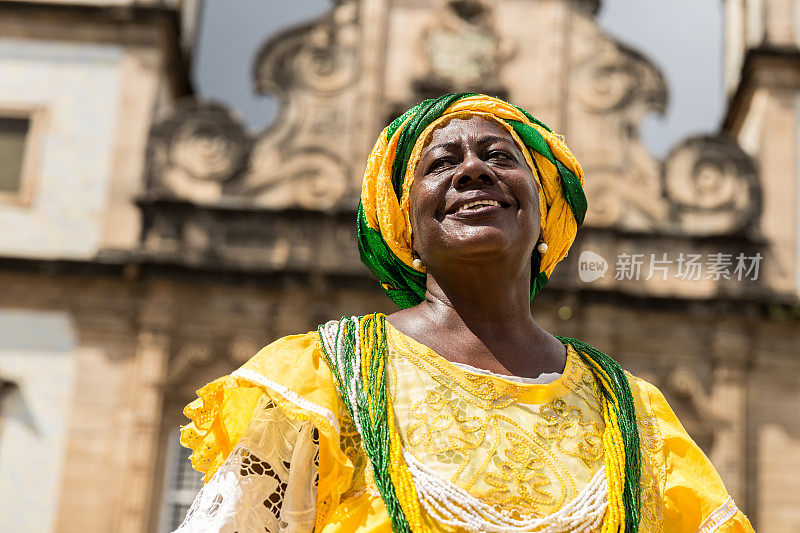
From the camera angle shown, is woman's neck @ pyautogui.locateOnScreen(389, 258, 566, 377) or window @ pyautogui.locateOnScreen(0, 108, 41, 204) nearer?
woman's neck @ pyautogui.locateOnScreen(389, 258, 566, 377)

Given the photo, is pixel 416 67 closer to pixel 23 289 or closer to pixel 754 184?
pixel 754 184

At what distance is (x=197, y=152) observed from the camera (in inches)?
518

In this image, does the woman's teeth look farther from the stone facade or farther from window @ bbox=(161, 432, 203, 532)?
window @ bbox=(161, 432, 203, 532)

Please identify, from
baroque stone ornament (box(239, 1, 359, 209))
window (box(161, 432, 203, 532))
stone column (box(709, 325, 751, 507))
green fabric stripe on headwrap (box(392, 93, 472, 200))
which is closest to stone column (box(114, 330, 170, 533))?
window (box(161, 432, 203, 532))

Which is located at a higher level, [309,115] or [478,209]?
[309,115]

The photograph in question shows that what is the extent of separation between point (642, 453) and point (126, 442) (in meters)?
10.6

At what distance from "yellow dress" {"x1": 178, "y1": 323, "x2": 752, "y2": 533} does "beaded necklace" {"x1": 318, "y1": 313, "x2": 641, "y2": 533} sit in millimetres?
19

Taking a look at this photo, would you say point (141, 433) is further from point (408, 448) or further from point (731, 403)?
point (408, 448)

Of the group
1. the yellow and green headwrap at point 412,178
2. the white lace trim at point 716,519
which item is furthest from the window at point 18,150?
the white lace trim at point 716,519

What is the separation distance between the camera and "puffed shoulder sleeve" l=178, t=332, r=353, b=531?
1933 millimetres

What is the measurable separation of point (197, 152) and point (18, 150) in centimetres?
211

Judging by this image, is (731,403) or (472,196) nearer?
(472,196)

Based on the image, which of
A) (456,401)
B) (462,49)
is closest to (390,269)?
(456,401)

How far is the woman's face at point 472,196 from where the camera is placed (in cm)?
213
